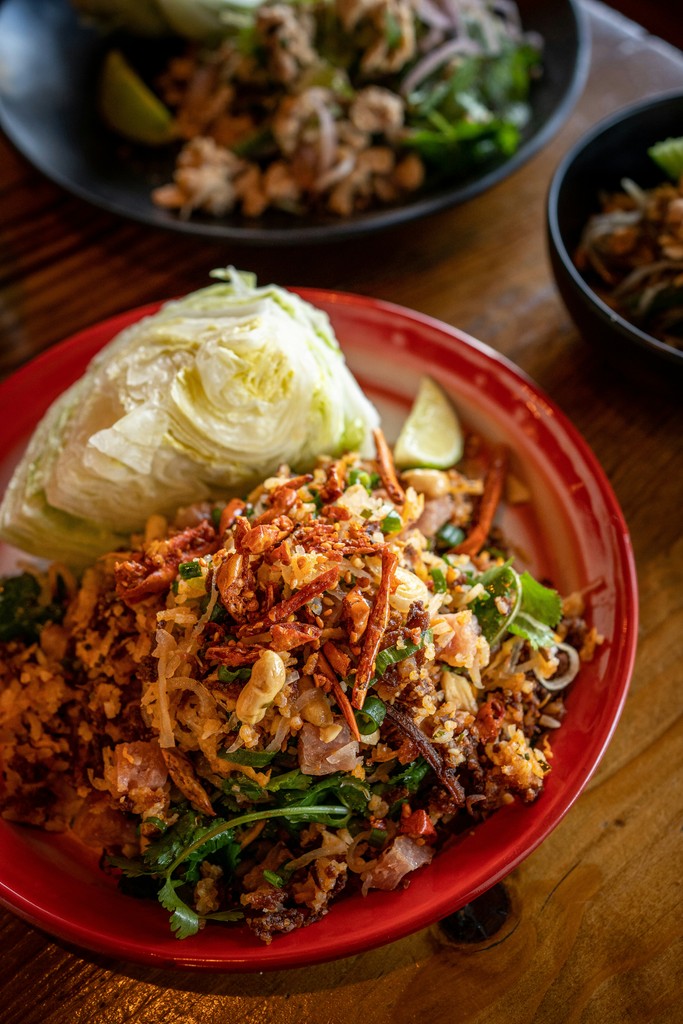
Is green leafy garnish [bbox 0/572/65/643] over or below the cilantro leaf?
over

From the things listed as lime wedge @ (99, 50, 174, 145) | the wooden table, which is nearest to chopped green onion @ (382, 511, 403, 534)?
the wooden table

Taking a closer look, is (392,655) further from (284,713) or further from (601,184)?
(601,184)

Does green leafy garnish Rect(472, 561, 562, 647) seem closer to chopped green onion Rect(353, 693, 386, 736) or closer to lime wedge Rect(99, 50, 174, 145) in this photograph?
chopped green onion Rect(353, 693, 386, 736)

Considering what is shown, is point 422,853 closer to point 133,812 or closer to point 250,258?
point 133,812

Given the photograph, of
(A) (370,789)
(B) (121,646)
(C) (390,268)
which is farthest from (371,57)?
(A) (370,789)

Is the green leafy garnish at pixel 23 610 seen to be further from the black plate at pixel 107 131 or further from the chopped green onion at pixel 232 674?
the black plate at pixel 107 131
